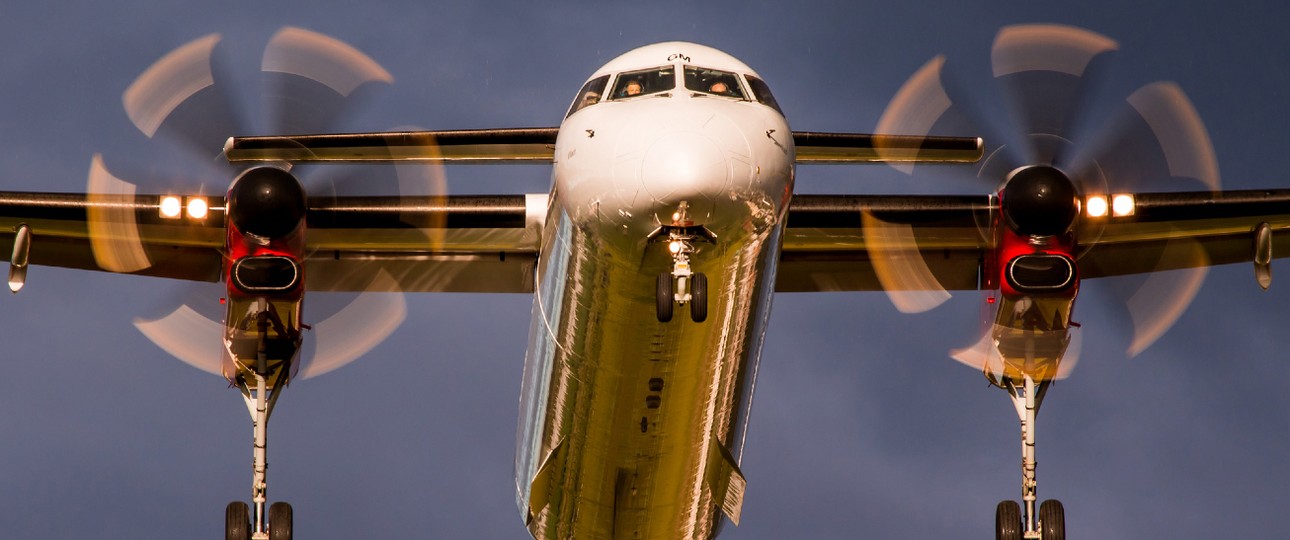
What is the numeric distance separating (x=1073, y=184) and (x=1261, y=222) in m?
2.69

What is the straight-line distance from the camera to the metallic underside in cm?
1362

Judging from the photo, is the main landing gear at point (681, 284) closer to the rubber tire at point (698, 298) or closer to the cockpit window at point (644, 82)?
the rubber tire at point (698, 298)

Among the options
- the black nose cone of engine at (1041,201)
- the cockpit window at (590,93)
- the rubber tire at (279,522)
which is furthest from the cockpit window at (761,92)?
the rubber tire at (279,522)

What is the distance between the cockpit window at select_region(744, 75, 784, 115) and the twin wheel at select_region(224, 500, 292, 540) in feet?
19.5

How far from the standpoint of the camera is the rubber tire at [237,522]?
1603 centimetres

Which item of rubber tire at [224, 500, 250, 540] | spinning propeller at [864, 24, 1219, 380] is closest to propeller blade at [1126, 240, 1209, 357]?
spinning propeller at [864, 24, 1219, 380]

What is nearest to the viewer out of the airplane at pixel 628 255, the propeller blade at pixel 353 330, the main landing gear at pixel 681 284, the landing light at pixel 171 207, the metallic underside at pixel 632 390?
the main landing gear at pixel 681 284

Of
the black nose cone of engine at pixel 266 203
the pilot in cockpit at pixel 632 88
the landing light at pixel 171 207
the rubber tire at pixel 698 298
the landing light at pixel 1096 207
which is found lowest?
the rubber tire at pixel 698 298

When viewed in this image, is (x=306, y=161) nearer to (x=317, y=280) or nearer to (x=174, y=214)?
(x=174, y=214)

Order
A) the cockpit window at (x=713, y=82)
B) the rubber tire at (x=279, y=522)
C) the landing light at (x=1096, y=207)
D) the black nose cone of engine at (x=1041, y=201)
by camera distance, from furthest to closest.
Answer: the landing light at (x=1096, y=207) → the rubber tire at (x=279, y=522) → the black nose cone of engine at (x=1041, y=201) → the cockpit window at (x=713, y=82)

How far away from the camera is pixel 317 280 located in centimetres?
1883

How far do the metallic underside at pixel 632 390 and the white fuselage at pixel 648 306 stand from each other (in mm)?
17

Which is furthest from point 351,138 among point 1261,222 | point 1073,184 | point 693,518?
point 1261,222

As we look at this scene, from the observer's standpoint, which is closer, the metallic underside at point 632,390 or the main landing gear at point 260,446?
the metallic underside at point 632,390
